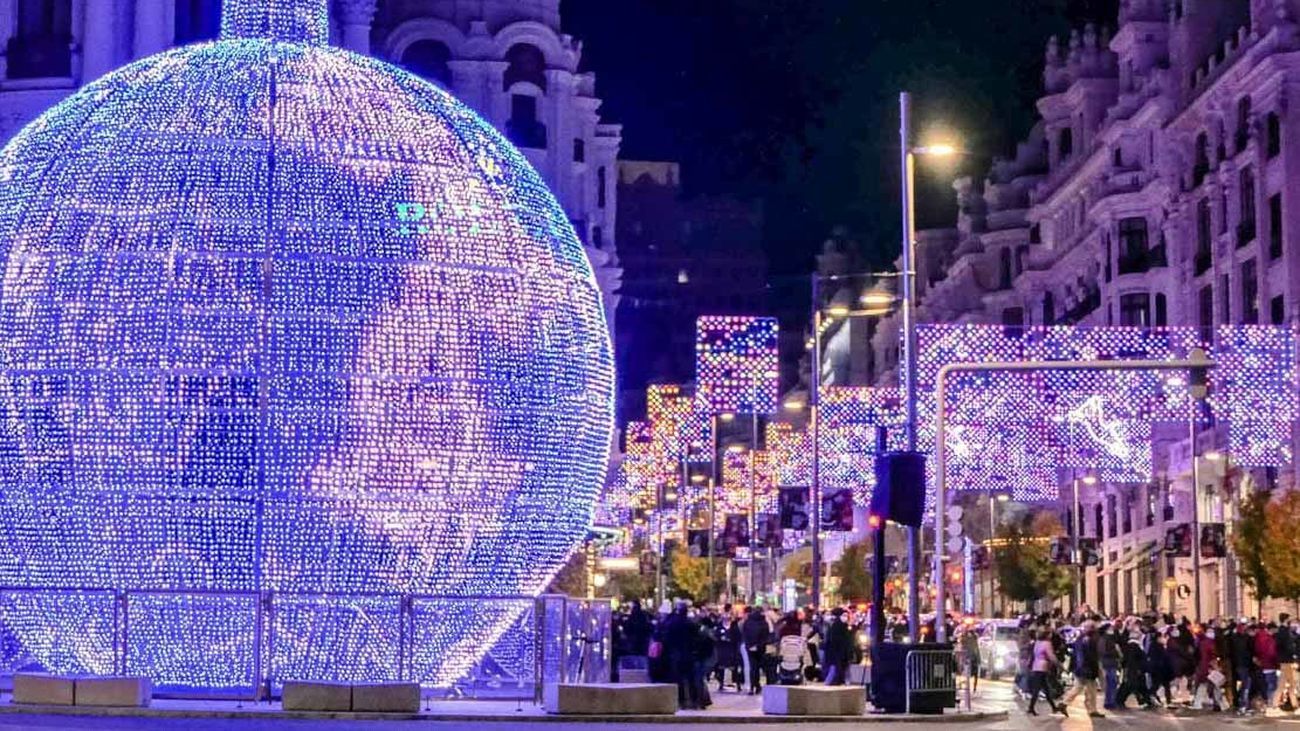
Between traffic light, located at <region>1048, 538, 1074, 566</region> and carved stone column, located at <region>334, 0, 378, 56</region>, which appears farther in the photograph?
carved stone column, located at <region>334, 0, 378, 56</region>

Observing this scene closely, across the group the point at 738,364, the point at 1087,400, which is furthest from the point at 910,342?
the point at 1087,400

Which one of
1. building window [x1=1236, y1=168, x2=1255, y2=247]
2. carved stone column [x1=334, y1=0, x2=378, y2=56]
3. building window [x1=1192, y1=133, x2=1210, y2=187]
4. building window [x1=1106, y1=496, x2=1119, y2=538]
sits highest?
carved stone column [x1=334, y1=0, x2=378, y2=56]

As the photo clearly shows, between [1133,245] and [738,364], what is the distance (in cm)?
3390

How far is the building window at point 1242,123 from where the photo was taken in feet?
206

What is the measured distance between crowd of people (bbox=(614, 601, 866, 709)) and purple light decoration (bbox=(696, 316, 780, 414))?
3.56 metres

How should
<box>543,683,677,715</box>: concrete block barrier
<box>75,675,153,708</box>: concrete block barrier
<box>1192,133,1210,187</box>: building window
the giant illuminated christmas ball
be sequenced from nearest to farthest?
the giant illuminated christmas ball, <box>75,675,153,708</box>: concrete block barrier, <box>543,683,677,715</box>: concrete block barrier, <box>1192,133,1210,187</box>: building window

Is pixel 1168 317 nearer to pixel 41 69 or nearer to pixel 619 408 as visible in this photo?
pixel 41 69

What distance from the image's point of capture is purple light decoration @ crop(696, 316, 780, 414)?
43031 mm

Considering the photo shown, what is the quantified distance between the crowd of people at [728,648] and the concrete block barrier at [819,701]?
5.63 ft

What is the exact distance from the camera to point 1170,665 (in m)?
37.2

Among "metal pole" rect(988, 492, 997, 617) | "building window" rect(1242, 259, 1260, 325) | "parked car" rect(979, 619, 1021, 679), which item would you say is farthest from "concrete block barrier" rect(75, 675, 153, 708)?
"metal pole" rect(988, 492, 997, 617)

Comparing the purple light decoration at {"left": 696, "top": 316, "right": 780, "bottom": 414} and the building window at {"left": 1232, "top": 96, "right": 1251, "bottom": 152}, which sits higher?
the building window at {"left": 1232, "top": 96, "right": 1251, "bottom": 152}

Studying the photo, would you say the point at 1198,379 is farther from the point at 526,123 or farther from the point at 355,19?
the point at 526,123

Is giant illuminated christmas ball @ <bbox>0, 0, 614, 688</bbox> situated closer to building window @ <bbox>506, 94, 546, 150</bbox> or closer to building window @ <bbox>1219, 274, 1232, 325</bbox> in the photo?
building window @ <bbox>1219, 274, 1232, 325</bbox>
